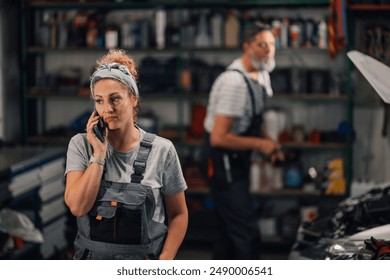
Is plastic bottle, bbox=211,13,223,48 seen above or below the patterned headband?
below

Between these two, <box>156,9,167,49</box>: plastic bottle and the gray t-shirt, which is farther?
<box>156,9,167,49</box>: plastic bottle

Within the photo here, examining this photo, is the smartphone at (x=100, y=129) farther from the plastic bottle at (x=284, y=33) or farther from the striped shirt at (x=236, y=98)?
the plastic bottle at (x=284, y=33)

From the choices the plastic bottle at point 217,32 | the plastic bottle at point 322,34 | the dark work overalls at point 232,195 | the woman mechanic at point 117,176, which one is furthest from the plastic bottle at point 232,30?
the woman mechanic at point 117,176

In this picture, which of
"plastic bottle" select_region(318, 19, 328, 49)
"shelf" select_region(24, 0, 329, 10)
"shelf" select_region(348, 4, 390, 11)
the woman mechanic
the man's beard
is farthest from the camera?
"plastic bottle" select_region(318, 19, 328, 49)

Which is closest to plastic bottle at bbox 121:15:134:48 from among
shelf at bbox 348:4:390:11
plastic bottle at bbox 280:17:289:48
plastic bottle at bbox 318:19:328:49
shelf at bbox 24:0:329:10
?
shelf at bbox 24:0:329:10

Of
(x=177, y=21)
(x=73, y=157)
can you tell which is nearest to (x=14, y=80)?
(x=177, y=21)

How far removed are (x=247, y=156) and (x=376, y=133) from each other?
195 centimetres

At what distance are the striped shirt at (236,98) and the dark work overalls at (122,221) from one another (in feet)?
3.75

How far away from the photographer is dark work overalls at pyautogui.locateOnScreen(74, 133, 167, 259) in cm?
265

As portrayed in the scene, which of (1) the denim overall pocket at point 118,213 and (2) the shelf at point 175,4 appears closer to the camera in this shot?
(1) the denim overall pocket at point 118,213

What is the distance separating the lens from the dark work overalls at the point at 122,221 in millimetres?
2654

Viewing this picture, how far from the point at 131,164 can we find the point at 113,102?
0.21m

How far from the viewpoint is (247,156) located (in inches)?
156

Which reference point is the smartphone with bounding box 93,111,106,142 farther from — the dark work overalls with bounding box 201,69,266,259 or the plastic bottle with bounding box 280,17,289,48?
the plastic bottle with bounding box 280,17,289,48
